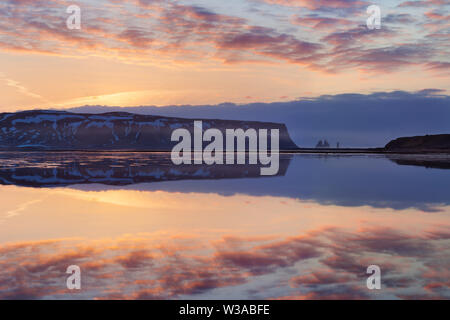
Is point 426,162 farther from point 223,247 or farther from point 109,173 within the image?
point 223,247

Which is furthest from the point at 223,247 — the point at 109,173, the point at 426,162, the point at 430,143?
the point at 430,143

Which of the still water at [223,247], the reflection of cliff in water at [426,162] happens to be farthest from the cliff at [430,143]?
the still water at [223,247]

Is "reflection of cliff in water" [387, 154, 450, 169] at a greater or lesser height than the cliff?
lesser

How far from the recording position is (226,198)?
52.4 feet

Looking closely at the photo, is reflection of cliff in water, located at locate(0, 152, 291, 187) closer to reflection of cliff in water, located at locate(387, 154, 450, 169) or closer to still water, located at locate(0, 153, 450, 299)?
still water, located at locate(0, 153, 450, 299)

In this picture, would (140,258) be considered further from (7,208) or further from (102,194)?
(102,194)

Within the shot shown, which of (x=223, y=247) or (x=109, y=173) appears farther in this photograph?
(x=109, y=173)

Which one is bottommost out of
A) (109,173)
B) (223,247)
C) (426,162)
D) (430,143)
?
(223,247)

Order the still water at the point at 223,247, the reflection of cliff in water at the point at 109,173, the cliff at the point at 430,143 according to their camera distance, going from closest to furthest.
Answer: the still water at the point at 223,247 < the reflection of cliff in water at the point at 109,173 < the cliff at the point at 430,143

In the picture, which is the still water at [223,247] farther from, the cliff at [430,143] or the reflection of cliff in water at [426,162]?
the cliff at [430,143]

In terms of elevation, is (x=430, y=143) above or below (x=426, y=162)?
above

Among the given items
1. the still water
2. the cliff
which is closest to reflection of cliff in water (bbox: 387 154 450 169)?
the still water
